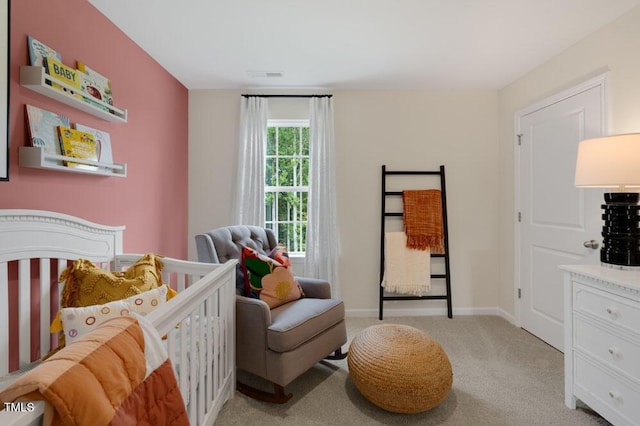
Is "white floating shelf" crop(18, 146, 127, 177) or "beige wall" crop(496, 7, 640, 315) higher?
"beige wall" crop(496, 7, 640, 315)

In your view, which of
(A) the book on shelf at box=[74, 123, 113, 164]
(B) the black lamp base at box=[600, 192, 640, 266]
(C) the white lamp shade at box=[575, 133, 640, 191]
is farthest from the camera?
(A) the book on shelf at box=[74, 123, 113, 164]

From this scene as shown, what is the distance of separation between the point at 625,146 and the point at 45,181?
2916mm

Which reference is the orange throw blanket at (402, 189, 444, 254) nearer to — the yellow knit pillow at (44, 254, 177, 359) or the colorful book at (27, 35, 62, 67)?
the yellow knit pillow at (44, 254, 177, 359)

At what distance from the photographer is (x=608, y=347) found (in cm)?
154

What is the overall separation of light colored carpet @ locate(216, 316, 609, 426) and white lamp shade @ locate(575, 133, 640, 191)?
126 cm

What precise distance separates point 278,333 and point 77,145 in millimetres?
1493

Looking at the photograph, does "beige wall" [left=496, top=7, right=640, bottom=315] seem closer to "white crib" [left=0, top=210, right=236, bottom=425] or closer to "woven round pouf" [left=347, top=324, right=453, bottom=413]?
"woven round pouf" [left=347, top=324, right=453, bottom=413]

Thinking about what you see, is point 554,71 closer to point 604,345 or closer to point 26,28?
point 604,345

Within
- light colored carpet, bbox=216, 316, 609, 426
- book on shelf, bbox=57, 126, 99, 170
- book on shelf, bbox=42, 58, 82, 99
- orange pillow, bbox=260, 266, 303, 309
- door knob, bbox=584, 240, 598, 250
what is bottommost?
light colored carpet, bbox=216, 316, 609, 426

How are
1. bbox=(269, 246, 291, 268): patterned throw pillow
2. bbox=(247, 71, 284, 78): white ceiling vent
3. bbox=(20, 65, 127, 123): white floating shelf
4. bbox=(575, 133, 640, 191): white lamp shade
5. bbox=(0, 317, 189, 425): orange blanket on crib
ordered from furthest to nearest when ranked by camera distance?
1. bbox=(247, 71, 284, 78): white ceiling vent
2. bbox=(269, 246, 291, 268): patterned throw pillow
3. bbox=(575, 133, 640, 191): white lamp shade
4. bbox=(20, 65, 127, 123): white floating shelf
5. bbox=(0, 317, 189, 425): orange blanket on crib

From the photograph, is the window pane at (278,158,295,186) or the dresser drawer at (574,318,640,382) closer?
the dresser drawer at (574,318,640,382)

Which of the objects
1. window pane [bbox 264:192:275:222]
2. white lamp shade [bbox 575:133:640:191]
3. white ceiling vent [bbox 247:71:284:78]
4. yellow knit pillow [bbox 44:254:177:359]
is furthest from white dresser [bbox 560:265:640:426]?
white ceiling vent [bbox 247:71:284:78]

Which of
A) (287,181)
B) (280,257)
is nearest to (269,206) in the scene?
(287,181)

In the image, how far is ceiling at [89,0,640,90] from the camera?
1905mm
